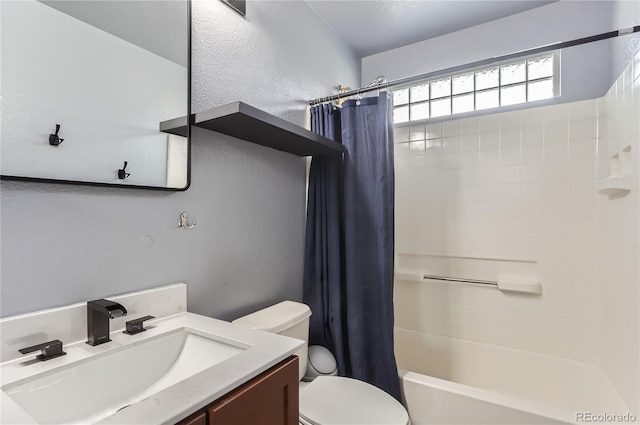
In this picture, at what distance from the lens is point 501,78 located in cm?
220

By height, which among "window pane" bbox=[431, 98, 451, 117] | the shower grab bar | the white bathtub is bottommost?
the white bathtub

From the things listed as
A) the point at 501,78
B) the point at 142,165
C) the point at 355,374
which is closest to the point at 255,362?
the point at 142,165

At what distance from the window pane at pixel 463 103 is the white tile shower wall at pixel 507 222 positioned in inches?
7.8

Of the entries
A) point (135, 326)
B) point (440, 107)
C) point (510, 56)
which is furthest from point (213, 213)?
point (440, 107)

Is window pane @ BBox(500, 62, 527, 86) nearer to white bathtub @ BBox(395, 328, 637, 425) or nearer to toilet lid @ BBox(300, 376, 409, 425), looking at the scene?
white bathtub @ BBox(395, 328, 637, 425)

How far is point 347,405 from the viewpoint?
1.33 meters

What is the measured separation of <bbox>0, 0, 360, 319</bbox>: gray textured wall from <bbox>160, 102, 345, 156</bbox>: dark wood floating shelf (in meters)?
0.07

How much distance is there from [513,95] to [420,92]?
0.65 metres

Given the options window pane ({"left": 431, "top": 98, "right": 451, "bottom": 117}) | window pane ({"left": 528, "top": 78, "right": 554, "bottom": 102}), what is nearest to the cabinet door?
window pane ({"left": 431, "top": 98, "right": 451, "bottom": 117})

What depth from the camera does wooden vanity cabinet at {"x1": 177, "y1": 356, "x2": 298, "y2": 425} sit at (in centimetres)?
64

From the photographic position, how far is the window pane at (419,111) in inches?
97.0

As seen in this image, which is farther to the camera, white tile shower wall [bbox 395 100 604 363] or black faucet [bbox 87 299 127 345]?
white tile shower wall [bbox 395 100 604 363]

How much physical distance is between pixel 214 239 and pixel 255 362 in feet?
Answer: 2.21

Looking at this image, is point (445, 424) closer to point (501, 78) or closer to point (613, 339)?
point (613, 339)
